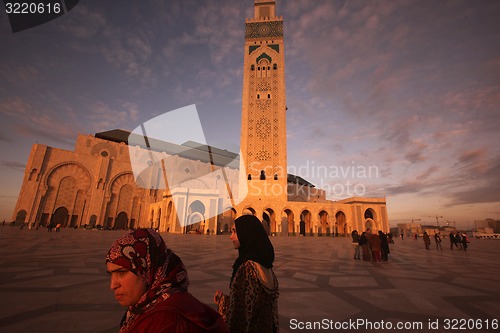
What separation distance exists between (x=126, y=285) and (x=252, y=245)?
0.85 metres

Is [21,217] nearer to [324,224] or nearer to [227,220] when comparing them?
[227,220]

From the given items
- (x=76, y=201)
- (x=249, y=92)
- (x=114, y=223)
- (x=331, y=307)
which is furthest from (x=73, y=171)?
(x=331, y=307)

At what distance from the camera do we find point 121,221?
29.5m

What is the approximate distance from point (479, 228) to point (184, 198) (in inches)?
2490

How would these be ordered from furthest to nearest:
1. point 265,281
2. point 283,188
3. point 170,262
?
point 283,188, point 265,281, point 170,262

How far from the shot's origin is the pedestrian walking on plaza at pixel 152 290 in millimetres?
800

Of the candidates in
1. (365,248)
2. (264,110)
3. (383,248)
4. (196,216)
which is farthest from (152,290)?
(264,110)

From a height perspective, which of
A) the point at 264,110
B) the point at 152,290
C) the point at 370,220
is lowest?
the point at 152,290

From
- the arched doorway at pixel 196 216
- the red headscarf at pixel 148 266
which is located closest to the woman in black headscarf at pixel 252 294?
the red headscarf at pixel 148 266

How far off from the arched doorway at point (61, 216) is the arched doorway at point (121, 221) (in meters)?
5.06

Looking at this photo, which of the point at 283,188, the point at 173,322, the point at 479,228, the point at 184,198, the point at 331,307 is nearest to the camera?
the point at 173,322

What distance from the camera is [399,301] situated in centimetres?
321

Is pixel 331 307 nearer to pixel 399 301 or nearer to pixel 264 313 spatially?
pixel 399 301

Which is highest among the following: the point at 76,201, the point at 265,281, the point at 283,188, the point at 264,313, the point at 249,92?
the point at 249,92
